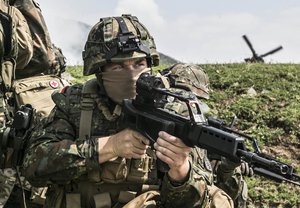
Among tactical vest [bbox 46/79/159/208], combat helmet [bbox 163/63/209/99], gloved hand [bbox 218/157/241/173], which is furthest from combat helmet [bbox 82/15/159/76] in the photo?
combat helmet [bbox 163/63/209/99]

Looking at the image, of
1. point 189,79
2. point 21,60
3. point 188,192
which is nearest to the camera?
point 188,192

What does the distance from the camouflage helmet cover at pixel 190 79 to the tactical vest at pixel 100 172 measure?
1933 millimetres

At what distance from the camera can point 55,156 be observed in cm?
391

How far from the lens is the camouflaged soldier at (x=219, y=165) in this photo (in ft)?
17.7

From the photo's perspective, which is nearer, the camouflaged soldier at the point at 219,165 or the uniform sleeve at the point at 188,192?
the uniform sleeve at the point at 188,192

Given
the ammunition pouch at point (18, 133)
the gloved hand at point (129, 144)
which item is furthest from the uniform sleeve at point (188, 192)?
the ammunition pouch at point (18, 133)

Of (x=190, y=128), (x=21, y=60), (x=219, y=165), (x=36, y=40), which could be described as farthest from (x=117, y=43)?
(x=36, y=40)

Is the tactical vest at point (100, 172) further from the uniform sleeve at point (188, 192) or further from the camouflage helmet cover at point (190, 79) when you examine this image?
the camouflage helmet cover at point (190, 79)

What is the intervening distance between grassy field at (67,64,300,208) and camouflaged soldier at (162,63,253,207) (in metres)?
1.54

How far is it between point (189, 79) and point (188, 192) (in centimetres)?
259

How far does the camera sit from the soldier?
12.6 ft

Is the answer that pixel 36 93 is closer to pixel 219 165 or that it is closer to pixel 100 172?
pixel 219 165

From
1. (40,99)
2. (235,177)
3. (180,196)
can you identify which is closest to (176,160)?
(180,196)

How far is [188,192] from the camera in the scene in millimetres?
3791
